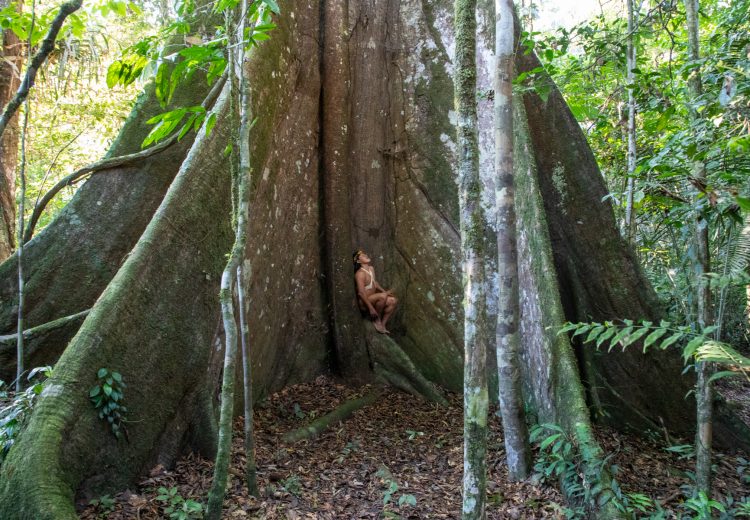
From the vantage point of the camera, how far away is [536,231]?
17.4 ft

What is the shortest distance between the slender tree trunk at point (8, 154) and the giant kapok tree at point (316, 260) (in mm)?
2347

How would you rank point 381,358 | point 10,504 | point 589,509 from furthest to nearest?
point 381,358 → point 589,509 → point 10,504

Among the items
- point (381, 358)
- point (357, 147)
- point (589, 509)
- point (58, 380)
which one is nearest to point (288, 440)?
point (381, 358)

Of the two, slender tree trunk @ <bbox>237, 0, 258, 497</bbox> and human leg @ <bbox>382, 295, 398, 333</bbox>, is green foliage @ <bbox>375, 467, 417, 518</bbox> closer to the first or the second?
slender tree trunk @ <bbox>237, 0, 258, 497</bbox>

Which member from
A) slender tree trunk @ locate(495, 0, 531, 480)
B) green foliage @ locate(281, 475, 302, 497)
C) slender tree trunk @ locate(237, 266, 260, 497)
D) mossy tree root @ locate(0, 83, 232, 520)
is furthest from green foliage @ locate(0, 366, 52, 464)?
slender tree trunk @ locate(495, 0, 531, 480)

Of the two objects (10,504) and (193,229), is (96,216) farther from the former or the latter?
(10,504)

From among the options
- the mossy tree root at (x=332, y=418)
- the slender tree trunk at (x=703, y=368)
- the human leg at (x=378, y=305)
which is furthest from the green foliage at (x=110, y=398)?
the slender tree trunk at (x=703, y=368)

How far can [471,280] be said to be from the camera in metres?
3.38

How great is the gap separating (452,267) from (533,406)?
185 centimetres

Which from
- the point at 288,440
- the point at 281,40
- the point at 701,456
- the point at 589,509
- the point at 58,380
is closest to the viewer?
the point at 58,380

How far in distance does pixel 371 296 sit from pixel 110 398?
3442 mm

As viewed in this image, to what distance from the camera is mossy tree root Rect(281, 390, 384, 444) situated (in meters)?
5.05

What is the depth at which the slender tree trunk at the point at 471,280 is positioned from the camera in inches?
129

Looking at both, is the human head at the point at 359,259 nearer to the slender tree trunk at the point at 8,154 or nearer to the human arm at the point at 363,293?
the human arm at the point at 363,293
